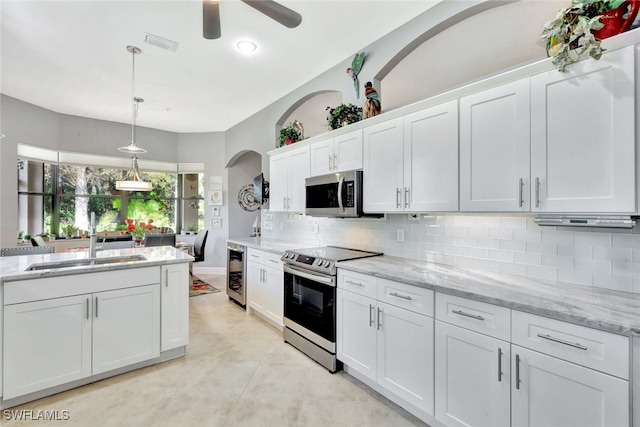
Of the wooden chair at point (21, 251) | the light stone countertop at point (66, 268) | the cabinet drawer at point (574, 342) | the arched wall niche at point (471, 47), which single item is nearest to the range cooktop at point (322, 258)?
the light stone countertop at point (66, 268)

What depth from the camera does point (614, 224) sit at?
1.35 meters

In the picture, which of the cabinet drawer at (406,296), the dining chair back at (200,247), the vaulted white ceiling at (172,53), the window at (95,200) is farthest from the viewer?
the dining chair back at (200,247)

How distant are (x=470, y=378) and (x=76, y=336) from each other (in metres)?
2.72

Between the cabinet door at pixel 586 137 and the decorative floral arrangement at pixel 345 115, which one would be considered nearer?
the cabinet door at pixel 586 137

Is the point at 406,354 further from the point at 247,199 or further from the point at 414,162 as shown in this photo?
the point at 247,199

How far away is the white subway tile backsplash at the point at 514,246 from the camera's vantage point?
157 cm

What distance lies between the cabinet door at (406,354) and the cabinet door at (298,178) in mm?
1721

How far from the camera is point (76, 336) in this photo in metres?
2.20

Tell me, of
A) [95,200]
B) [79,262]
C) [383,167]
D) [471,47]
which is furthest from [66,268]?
[471,47]

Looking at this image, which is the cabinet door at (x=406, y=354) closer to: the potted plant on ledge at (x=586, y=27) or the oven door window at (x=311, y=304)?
the oven door window at (x=311, y=304)

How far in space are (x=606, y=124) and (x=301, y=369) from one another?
2596 millimetres

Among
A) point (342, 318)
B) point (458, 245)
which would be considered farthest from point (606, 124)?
point (342, 318)

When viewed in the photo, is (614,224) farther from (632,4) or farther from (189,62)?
(189,62)

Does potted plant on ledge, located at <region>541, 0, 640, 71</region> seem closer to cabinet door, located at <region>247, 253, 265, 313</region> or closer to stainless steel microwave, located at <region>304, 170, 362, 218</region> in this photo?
stainless steel microwave, located at <region>304, 170, 362, 218</region>
